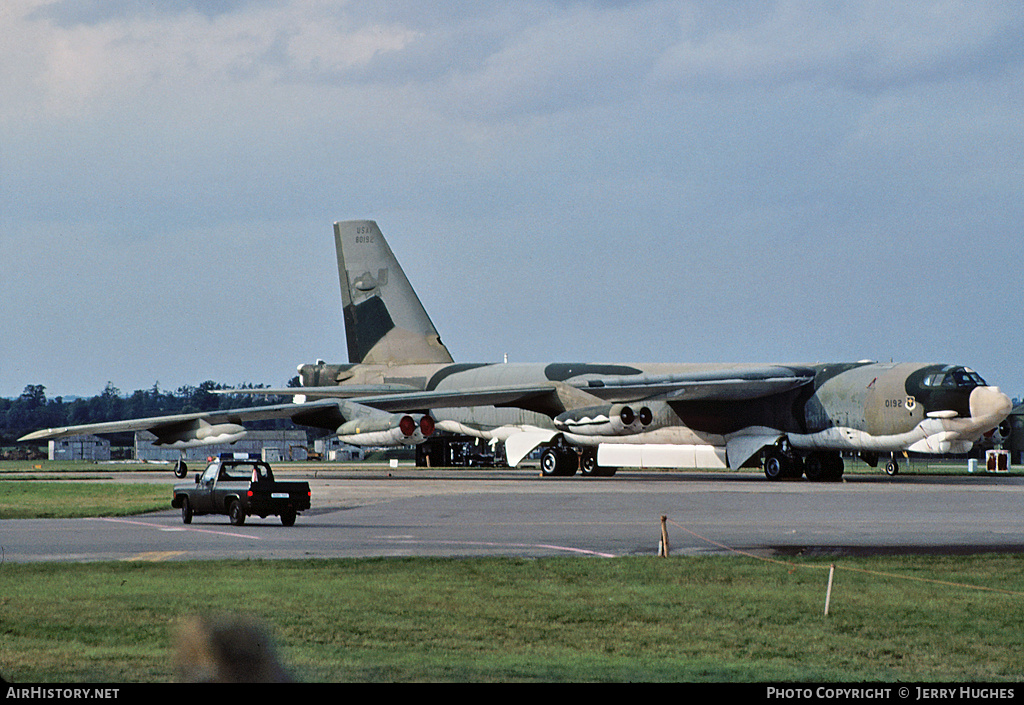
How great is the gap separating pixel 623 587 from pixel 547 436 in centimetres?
3202

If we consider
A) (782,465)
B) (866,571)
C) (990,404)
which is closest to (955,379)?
(990,404)

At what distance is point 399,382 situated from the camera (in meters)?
49.1

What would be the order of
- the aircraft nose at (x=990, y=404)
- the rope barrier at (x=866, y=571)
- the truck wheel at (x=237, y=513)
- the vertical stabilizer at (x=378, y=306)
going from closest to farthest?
1. the rope barrier at (x=866, y=571)
2. the truck wheel at (x=237, y=513)
3. the aircraft nose at (x=990, y=404)
4. the vertical stabilizer at (x=378, y=306)

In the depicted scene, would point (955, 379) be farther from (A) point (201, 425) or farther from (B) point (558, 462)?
(A) point (201, 425)

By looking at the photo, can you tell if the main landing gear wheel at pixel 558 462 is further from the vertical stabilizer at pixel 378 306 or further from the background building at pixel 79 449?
the background building at pixel 79 449

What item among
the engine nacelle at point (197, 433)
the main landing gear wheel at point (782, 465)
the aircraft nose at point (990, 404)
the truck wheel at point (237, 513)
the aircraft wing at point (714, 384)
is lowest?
the main landing gear wheel at point (782, 465)

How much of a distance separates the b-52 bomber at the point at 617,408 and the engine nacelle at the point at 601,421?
0.05 m

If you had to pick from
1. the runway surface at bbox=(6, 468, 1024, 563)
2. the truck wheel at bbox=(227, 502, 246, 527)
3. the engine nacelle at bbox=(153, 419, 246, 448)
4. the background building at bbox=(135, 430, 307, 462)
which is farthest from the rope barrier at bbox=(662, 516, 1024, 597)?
the background building at bbox=(135, 430, 307, 462)

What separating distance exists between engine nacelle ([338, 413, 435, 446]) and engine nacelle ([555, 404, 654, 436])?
16.0 ft

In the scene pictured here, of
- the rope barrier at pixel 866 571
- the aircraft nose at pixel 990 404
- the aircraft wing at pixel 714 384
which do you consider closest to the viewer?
the rope barrier at pixel 866 571

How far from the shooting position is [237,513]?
2195 cm

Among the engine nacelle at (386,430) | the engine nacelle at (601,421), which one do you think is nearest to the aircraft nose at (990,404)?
the engine nacelle at (601,421)

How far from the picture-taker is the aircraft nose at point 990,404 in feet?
115

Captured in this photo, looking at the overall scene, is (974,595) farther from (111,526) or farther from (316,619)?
(111,526)
